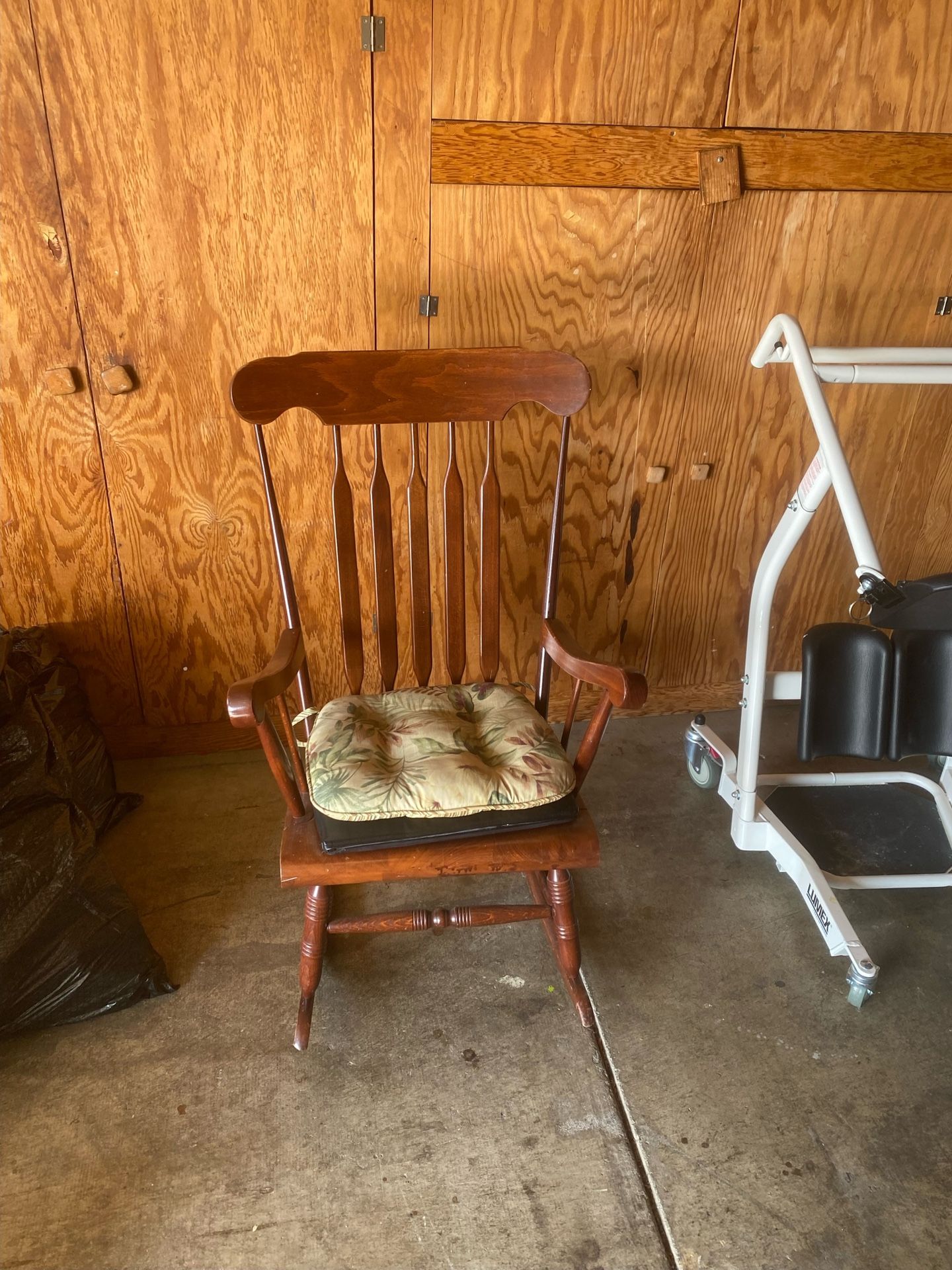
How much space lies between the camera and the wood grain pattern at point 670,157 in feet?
5.12

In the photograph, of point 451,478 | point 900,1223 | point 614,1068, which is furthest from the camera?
point 451,478

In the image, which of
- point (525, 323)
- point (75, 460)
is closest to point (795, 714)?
point (525, 323)

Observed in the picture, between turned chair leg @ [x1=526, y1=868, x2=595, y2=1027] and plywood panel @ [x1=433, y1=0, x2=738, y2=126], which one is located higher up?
plywood panel @ [x1=433, y1=0, x2=738, y2=126]

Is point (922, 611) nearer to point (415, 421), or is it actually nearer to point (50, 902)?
point (415, 421)

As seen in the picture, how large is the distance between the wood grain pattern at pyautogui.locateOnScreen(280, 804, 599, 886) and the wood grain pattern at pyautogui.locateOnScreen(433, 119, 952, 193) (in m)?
1.24

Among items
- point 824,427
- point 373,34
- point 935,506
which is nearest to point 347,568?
point 824,427

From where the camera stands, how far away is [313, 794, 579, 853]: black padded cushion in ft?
3.84

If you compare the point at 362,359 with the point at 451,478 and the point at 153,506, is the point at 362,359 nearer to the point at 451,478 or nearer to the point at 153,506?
the point at 451,478

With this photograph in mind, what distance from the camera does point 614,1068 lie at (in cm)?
133

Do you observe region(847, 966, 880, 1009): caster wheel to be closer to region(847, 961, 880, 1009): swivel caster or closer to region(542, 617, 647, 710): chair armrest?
region(847, 961, 880, 1009): swivel caster

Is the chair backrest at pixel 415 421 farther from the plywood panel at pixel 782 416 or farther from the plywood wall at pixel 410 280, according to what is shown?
the plywood panel at pixel 782 416

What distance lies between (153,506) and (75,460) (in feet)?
0.57

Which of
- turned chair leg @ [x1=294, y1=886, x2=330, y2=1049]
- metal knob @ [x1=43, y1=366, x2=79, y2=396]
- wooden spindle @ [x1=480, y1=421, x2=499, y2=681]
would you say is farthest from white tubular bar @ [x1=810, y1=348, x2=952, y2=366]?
metal knob @ [x1=43, y1=366, x2=79, y2=396]

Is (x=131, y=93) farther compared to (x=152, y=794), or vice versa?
(x=152, y=794)
